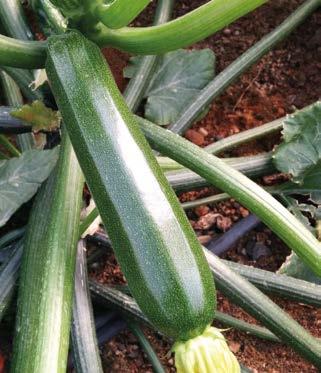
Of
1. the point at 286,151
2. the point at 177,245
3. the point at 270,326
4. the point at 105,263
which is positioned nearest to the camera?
the point at 177,245

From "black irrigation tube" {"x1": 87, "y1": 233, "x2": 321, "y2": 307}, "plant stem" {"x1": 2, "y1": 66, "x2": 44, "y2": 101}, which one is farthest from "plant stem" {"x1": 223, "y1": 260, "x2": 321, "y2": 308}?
"plant stem" {"x1": 2, "y1": 66, "x2": 44, "y2": 101}

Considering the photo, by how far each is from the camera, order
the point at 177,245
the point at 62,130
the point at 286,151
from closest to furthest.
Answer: the point at 177,245 < the point at 62,130 < the point at 286,151

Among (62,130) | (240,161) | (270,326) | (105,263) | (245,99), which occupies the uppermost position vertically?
(245,99)

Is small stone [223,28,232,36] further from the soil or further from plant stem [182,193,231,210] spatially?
plant stem [182,193,231,210]

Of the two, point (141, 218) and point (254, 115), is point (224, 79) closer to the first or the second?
point (254, 115)

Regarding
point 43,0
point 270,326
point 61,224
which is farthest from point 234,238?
point 43,0

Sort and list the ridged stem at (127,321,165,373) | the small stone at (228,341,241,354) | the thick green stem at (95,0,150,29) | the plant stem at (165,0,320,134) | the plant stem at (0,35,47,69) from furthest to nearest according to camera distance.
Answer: the plant stem at (165,0,320,134)
the small stone at (228,341,241,354)
the ridged stem at (127,321,165,373)
the plant stem at (0,35,47,69)
the thick green stem at (95,0,150,29)

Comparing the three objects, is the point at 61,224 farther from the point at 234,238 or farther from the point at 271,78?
the point at 271,78
